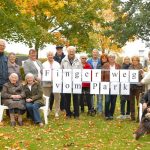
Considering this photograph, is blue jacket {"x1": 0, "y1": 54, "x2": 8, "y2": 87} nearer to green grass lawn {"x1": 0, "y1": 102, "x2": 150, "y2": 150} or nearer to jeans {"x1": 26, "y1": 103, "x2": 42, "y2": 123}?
jeans {"x1": 26, "y1": 103, "x2": 42, "y2": 123}

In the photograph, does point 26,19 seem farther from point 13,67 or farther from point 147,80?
point 147,80

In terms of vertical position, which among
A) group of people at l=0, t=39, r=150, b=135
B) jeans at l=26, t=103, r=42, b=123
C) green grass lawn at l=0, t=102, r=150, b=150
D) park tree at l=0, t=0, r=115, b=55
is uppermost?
park tree at l=0, t=0, r=115, b=55

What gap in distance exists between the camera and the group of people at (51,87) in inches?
483

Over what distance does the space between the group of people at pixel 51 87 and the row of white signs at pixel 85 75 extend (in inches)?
5.3

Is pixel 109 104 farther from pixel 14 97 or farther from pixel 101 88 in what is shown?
pixel 14 97

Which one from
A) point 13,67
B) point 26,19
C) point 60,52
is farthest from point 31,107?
point 26,19

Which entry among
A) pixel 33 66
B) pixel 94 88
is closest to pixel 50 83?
pixel 33 66

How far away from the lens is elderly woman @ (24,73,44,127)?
1221 centimetres

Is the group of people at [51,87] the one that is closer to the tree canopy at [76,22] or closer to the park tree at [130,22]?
the tree canopy at [76,22]

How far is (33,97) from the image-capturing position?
12398 millimetres

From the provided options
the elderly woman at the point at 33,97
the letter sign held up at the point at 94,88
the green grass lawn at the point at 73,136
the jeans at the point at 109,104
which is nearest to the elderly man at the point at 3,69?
the elderly woman at the point at 33,97

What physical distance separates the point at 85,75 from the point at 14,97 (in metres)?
2.24

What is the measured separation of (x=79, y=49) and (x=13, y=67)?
1985 cm

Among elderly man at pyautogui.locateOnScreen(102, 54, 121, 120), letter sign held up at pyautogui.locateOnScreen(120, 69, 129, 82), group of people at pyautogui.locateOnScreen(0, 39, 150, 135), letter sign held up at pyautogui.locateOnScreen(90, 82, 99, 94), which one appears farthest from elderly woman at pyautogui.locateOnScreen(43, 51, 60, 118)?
letter sign held up at pyautogui.locateOnScreen(120, 69, 129, 82)
